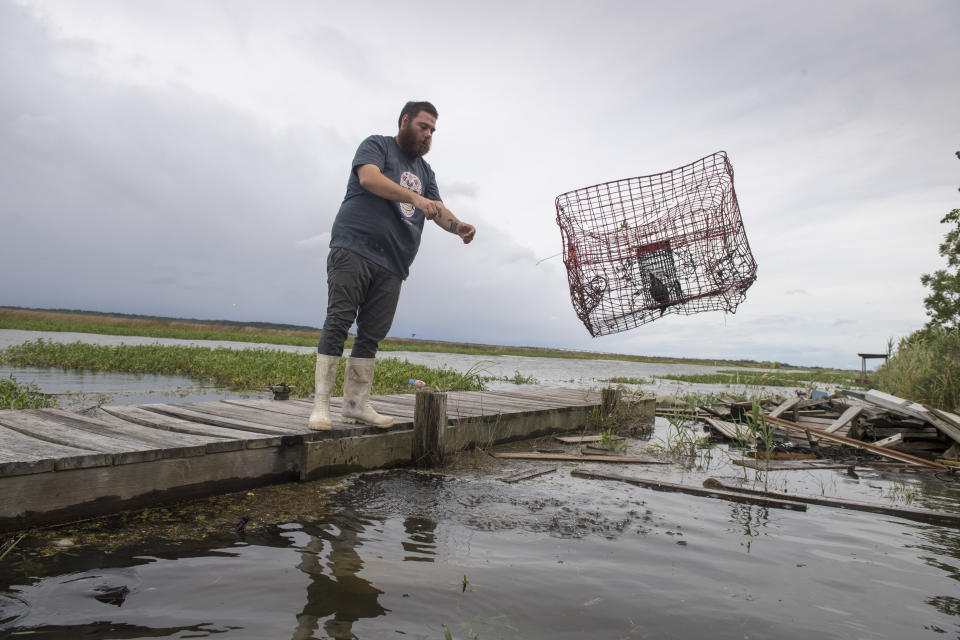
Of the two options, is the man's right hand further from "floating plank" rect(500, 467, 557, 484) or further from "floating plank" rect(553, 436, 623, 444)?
"floating plank" rect(553, 436, 623, 444)

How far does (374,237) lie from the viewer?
4.10 m

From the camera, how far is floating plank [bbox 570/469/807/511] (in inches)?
154

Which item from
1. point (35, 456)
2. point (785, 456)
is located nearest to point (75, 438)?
point (35, 456)

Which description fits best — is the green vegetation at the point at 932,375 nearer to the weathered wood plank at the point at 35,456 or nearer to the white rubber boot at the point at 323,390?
the white rubber boot at the point at 323,390

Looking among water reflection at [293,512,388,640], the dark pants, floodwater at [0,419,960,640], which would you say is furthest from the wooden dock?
water reflection at [293,512,388,640]

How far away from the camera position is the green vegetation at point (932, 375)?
336 inches

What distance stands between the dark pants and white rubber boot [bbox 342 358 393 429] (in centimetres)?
32

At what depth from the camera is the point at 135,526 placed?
2926mm

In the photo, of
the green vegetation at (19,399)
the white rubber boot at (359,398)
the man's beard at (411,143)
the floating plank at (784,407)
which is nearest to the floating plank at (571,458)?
the white rubber boot at (359,398)

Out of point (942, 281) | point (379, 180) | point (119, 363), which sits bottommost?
point (119, 363)

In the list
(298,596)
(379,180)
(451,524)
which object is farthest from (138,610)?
(379,180)

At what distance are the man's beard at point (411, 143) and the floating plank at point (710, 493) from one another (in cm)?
305

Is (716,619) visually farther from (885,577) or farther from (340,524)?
(340,524)

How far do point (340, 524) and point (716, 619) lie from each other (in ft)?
6.49
